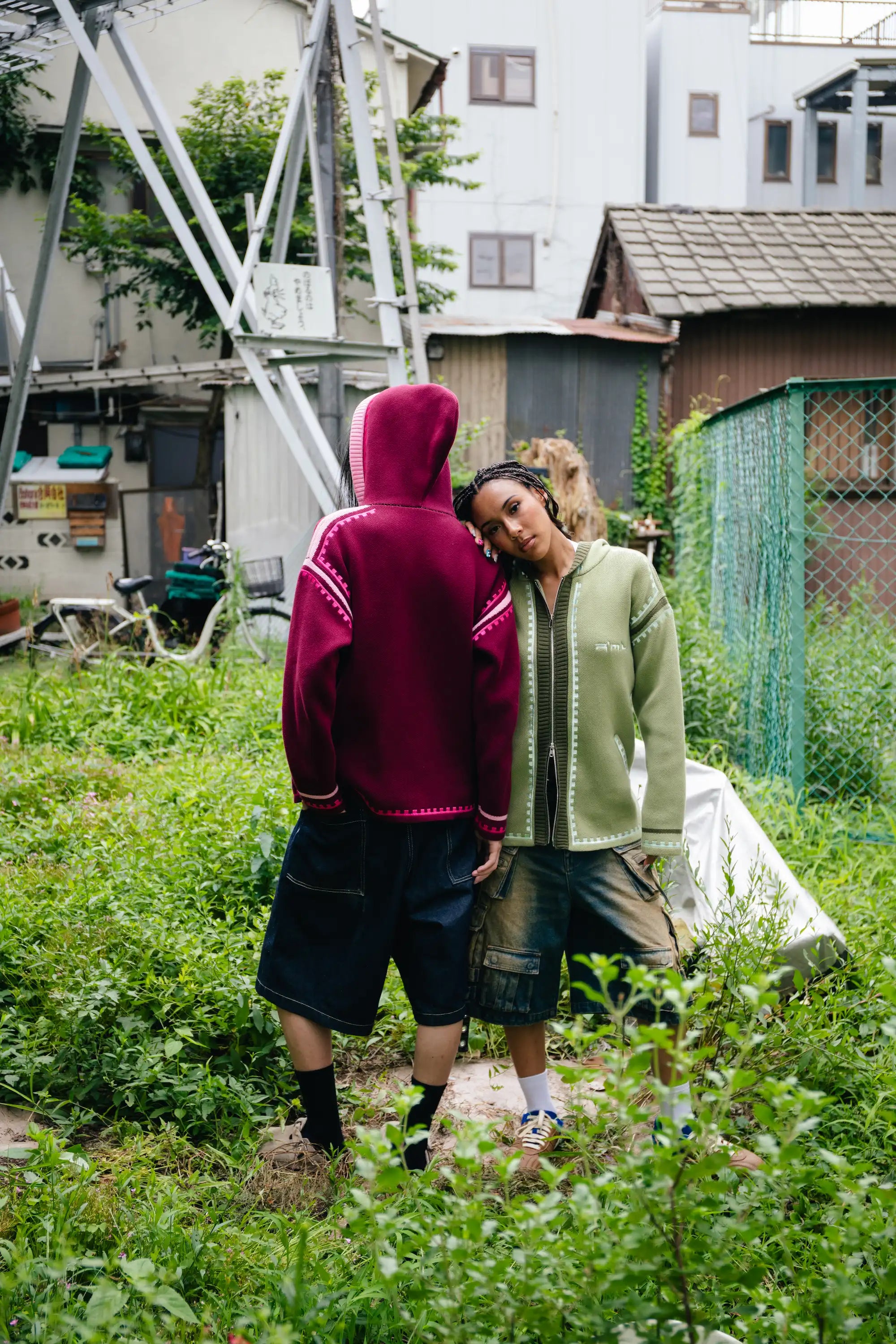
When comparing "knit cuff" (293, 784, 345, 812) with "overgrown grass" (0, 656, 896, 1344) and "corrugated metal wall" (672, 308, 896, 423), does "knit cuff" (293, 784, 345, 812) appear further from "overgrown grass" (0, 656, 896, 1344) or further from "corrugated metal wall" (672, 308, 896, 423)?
"corrugated metal wall" (672, 308, 896, 423)

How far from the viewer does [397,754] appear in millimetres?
2607

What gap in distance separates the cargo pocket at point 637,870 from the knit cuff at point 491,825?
258 mm

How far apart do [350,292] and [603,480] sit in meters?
4.15

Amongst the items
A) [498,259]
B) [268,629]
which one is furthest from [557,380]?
[498,259]

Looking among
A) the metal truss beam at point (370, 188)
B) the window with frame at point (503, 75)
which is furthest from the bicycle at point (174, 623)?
the window with frame at point (503, 75)

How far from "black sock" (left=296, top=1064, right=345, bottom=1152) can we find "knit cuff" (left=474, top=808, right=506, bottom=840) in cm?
67

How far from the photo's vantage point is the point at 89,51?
6.96m

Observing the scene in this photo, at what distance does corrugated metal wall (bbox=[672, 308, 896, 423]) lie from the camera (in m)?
12.9

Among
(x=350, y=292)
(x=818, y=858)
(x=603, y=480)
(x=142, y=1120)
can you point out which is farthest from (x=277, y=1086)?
(x=350, y=292)

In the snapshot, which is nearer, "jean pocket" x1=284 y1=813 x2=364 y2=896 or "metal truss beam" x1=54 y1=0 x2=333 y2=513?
"jean pocket" x1=284 y1=813 x2=364 y2=896

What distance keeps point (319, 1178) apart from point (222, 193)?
12296 millimetres

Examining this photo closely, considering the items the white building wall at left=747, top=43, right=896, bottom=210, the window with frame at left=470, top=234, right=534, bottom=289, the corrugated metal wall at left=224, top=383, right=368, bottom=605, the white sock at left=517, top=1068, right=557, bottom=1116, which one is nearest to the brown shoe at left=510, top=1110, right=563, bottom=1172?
the white sock at left=517, top=1068, right=557, bottom=1116

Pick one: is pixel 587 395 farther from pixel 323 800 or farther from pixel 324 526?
pixel 323 800

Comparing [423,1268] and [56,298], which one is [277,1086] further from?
[56,298]
